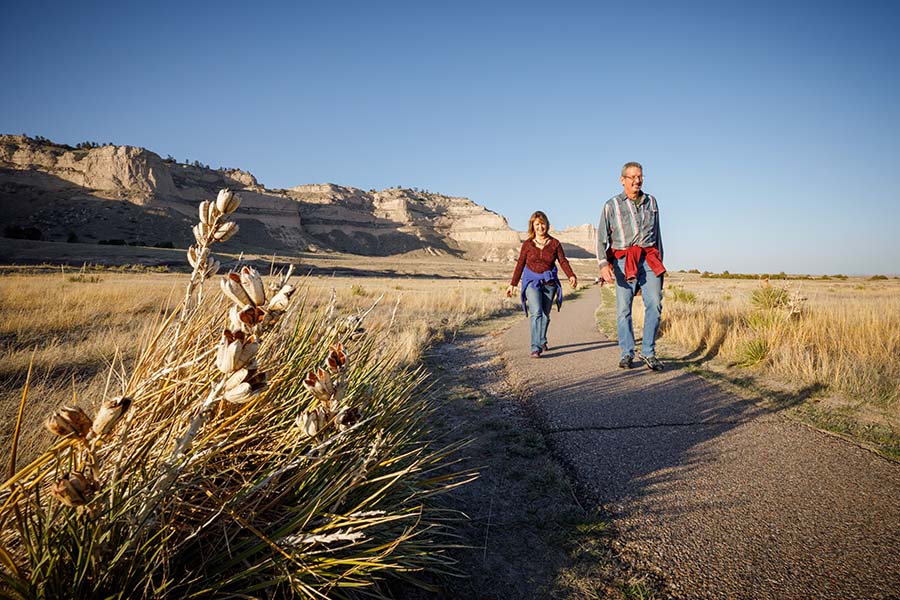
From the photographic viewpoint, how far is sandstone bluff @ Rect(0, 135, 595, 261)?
2312 inches

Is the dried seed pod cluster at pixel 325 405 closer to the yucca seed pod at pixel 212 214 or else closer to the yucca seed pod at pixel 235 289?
the yucca seed pod at pixel 235 289

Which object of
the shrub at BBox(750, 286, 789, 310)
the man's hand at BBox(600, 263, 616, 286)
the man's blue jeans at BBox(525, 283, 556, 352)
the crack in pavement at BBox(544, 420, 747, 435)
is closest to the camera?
the crack in pavement at BBox(544, 420, 747, 435)

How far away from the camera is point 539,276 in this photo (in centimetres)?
584

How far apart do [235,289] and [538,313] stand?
5.20 meters

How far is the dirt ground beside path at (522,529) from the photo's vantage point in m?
1.48

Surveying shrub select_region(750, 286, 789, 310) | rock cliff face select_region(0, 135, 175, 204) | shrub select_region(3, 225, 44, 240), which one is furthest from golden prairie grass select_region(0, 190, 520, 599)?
rock cliff face select_region(0, 135, 175, 204)

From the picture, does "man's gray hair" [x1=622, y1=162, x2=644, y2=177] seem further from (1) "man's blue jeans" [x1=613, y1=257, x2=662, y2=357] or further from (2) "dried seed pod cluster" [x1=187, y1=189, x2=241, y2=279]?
(2) "dried seed pod cluster" [x1=187, y1=189, x2=241, y2=279]

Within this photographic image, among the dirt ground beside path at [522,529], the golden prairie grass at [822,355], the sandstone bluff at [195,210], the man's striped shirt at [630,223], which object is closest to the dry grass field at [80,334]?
the dirt ground beside path at [522,529]

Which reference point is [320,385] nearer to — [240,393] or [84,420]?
[240,393]

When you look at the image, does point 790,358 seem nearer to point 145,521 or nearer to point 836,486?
point 836,486

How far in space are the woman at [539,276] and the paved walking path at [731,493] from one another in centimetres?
212

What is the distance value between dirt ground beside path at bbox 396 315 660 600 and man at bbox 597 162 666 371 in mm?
2134

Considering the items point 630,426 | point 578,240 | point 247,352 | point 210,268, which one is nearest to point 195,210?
point 630,426

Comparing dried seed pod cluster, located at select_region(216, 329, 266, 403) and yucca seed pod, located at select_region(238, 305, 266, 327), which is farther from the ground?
yucca seed pod, located at select_region(238, 305, 266, 327)
